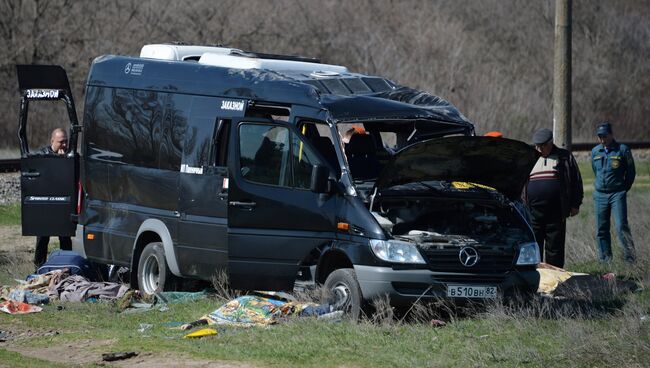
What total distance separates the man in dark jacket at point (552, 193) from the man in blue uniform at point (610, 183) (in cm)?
146

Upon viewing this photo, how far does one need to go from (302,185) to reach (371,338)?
2.19m

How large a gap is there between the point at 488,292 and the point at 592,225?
955cm

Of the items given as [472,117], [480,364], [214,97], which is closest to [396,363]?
[480,364]

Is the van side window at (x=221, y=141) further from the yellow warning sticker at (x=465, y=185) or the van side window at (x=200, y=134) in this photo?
the yellow warning sticker at (x=465, y=185)

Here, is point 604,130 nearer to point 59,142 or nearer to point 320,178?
point 320,178

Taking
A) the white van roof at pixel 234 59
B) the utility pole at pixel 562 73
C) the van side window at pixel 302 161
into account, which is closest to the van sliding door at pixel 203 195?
the white van roof at pixel 234 59

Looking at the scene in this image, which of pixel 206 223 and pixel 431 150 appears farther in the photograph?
pixel 206 223

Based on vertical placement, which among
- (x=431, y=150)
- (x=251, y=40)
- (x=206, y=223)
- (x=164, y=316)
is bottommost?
(x=164, y=316)

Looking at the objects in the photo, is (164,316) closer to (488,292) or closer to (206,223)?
(206,223)

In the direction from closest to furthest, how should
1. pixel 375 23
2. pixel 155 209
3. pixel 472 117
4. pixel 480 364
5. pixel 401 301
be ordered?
pixel 480 364 → pixel 401 301 → pixel 155 209 → pixel 472 117 → pixel 375 23

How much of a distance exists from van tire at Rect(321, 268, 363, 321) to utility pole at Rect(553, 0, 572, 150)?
5.25 m

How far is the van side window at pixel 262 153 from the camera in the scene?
1102 cm

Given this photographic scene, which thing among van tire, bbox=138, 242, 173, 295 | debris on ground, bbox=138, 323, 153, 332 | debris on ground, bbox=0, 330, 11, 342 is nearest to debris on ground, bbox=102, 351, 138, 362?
debris on ground, bbox=138, 323, 153, 332

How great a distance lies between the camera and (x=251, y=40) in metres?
45.2
